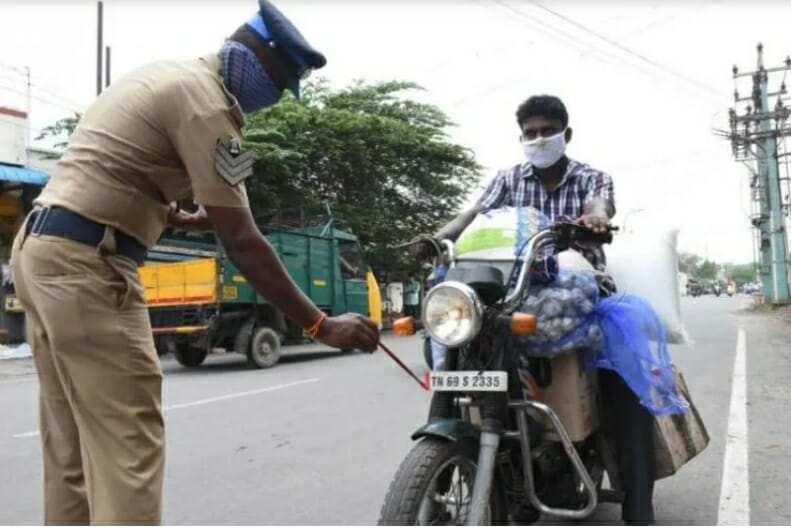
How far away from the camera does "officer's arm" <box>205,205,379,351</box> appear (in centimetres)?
184

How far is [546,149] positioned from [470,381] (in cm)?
127

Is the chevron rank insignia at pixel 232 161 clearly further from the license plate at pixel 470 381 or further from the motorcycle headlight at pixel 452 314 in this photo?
the license plate at pixel 470 381

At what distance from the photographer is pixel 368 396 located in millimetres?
7238

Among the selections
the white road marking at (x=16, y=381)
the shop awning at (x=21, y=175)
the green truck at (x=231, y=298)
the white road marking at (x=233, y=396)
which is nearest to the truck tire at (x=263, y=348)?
the green truck at (x=231, y=298)

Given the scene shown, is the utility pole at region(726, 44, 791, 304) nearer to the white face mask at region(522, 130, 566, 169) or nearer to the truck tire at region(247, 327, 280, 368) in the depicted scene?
the truck tire at region(247, 327, 280, 368)

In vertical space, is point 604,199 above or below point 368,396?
above

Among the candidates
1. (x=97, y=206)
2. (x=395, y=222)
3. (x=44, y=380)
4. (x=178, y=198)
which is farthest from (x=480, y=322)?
(x=395, y=222)

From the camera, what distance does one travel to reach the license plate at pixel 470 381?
2.12 m

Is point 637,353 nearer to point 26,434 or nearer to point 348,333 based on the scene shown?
point 348,333

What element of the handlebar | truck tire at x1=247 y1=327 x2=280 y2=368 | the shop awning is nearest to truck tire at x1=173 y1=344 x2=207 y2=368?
truck tire at x1=247 y1=327 x2=280 y2=368

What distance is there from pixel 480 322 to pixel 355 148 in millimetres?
16044

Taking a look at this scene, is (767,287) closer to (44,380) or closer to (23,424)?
(23,424)

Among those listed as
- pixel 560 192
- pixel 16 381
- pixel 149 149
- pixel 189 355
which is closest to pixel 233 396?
pixel 16 381

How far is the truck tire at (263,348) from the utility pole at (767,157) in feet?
79.2
